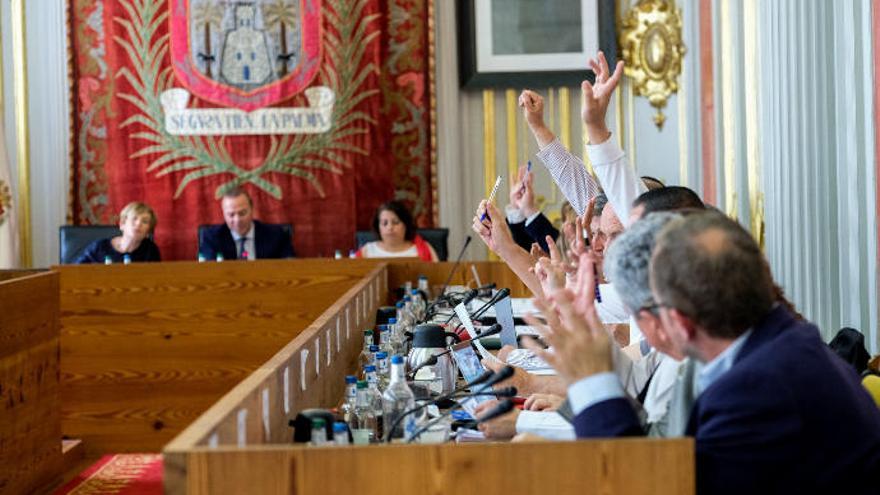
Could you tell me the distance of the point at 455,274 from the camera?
623cm

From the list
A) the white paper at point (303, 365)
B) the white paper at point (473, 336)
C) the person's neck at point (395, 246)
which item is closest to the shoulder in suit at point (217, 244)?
the person's neck at point (395, 246)

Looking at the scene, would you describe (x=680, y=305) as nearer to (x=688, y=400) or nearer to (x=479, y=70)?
(x=688, y=400)

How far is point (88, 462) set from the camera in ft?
17.5

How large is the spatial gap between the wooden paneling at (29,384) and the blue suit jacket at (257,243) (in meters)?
2.14

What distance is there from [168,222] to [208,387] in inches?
92.0

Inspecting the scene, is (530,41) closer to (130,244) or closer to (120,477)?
(130,244)

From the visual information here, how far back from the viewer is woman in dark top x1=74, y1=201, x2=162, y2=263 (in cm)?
680

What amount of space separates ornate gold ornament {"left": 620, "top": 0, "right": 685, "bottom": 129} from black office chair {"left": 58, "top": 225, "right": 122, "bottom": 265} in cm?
326

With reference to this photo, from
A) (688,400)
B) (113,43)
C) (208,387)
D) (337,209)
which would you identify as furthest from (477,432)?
(113,43)

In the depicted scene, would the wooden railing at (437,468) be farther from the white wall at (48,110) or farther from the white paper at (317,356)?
the white wall at (48,110)

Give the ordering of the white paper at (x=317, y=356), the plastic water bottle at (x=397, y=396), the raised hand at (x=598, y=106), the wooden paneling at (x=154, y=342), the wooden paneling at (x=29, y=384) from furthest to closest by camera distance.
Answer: the wooden paneling at (x=154, y=342)
the wooden paneling at (x=29, y=384)
the raised hand at (x=598, y=106)
the white paper at (x=317, y=356)
the plastic water bottle at (x=397, y=396)

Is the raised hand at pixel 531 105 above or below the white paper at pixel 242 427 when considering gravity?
above

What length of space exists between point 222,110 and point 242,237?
0.97m

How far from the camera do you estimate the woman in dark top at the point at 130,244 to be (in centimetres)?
680
